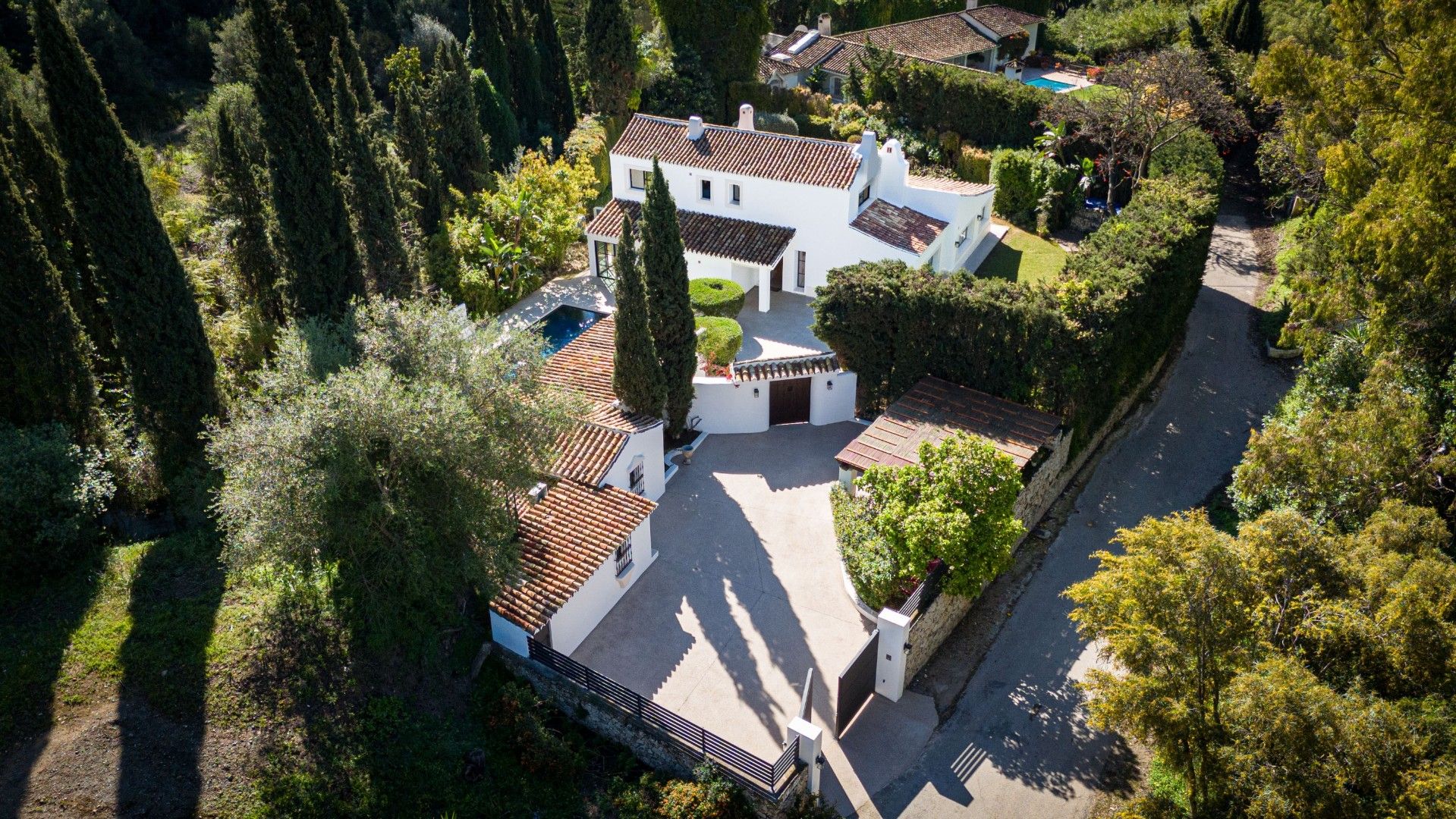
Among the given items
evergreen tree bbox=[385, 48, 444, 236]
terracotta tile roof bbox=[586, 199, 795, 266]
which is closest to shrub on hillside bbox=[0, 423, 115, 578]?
evergreen tree bbox=[385, 48, 444, 236]

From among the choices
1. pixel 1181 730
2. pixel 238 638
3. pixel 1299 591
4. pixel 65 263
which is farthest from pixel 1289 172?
pixel 65 263

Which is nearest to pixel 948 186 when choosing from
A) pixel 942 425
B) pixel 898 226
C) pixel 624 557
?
pixel 898 226

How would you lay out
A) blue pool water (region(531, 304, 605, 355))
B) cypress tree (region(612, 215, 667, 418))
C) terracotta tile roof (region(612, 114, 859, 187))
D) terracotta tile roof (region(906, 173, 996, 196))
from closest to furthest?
1. cypress tree (region(612, 215, 667, 418))
2. blue pool water (region(531, 304, 605, 355))
3. terracotta tile roof (region(612, 114, 859, 187))
4. terracotta tile roof (region(906, 173, 996, 196))

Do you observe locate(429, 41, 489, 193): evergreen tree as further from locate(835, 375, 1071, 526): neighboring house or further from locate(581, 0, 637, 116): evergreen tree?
locate(835, 375, 1071, 526): neighboring house

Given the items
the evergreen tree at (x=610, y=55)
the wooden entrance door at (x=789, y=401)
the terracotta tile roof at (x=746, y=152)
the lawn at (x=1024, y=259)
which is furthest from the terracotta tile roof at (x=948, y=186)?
the evergreen tree at (x=610, y=55)

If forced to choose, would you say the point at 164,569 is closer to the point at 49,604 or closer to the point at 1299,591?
the point at 49,604

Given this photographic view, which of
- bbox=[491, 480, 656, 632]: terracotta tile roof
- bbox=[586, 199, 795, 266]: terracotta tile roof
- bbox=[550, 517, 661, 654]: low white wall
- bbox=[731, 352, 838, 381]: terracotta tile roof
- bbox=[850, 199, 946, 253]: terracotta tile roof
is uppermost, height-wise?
bbox=[850, 199, 946, 253]: terracotta tile roof
